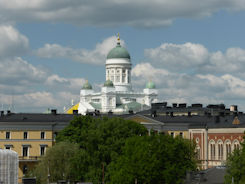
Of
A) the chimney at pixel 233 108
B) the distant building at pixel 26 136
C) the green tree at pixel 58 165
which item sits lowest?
the green tree at pixel 58 165

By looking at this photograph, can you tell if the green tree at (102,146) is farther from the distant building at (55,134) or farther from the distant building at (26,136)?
the distant building at (26,136)

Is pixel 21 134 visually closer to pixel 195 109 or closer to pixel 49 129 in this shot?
pixel 49 129

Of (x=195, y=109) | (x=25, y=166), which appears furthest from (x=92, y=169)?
(x=195, y=109)

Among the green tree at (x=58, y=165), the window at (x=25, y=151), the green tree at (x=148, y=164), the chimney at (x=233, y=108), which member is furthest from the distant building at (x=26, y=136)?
the chimney at (x=233, y=108)

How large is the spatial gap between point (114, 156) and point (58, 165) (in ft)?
43.7

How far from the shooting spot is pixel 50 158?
363 ft

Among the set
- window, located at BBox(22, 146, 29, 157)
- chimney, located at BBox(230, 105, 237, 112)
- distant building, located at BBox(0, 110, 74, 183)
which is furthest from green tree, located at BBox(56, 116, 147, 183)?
chimney, located at BBox(230, 105, 237, 112)

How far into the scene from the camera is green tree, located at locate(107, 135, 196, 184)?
292 ft

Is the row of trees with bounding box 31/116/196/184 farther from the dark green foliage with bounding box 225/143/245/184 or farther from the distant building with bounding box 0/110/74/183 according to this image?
the distant building with bounding box 0/110/74/183

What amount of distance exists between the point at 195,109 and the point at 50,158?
5598 centimetres

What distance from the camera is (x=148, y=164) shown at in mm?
89125

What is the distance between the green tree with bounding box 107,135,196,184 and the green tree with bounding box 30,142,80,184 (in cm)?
1357

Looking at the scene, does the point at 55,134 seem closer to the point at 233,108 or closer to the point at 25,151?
the point at 25,151

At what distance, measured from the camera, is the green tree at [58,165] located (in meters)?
107
